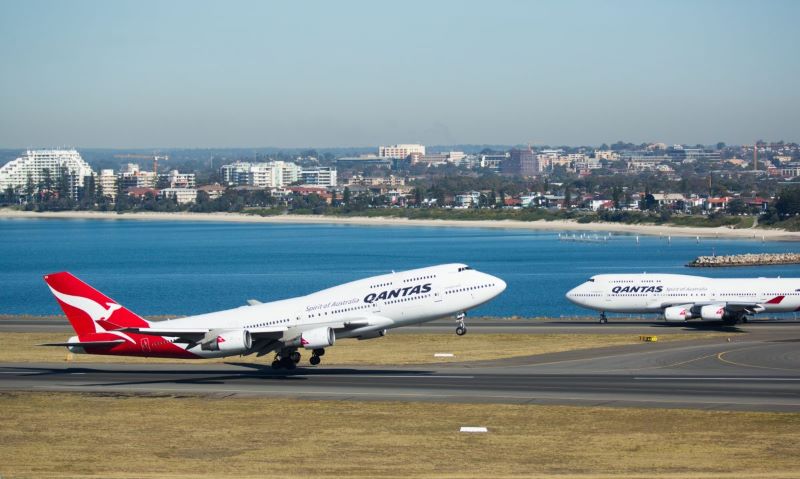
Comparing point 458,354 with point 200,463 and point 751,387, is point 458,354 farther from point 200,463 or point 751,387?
point 200,463

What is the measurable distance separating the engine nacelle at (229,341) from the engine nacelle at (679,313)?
50224 millimetres

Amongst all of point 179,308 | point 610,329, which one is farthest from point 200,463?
point 179,308

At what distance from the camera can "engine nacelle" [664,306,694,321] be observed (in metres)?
100

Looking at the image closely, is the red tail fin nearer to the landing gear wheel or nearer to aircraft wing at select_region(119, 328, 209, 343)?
aircraft wing at select_region(119, 328, 209, 343)

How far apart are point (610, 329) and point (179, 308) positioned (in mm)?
70859

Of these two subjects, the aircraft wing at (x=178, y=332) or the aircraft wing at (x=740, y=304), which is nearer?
the aircraft wing at (x=178, y=332)

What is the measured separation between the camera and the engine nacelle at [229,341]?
62.3 metres

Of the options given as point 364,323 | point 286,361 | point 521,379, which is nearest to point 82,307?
point 286,361

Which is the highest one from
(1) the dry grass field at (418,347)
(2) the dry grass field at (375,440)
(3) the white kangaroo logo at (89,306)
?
(3) the white kangaroo logo at (89,306)

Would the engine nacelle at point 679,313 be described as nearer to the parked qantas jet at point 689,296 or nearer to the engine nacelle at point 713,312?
the parked qantas jet at point 689,296

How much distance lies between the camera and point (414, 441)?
46.2m

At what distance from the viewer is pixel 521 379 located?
2498 inches

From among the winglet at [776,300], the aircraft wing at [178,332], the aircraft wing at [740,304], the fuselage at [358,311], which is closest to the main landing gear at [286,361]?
the fuselage at [358,311]

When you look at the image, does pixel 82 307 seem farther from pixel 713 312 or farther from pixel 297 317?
pixel 713 312
